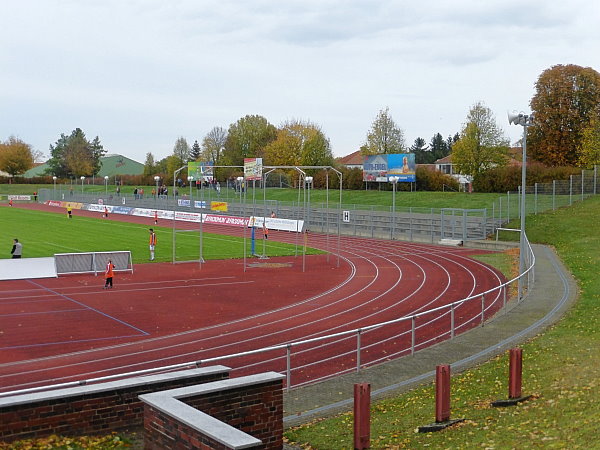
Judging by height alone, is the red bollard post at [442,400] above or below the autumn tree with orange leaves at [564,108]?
below

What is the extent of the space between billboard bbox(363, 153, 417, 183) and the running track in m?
27.8

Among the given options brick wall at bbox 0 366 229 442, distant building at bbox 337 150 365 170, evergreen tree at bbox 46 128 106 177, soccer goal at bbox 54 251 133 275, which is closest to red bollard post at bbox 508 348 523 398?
brick wall at bbox 0 366 229 442

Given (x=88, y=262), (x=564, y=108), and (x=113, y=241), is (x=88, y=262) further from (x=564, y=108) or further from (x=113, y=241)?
(x=564, y=108)

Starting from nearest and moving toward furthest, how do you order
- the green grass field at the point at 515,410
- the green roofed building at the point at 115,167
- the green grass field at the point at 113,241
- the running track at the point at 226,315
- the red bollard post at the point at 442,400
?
the green grass field at the point at 515,410 → the red bollard post at the point at 442,400 → the running track at the point at 226,315 → the green grass field at the point at 113,241 → the green roofed building at the point at 115,167

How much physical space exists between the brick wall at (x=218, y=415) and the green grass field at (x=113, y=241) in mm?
27995

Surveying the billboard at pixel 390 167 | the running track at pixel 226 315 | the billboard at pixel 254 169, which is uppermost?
the billboard at pixel 390 167

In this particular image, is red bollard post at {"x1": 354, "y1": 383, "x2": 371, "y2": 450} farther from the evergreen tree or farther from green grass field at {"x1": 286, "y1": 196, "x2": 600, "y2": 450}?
the evergreen tree

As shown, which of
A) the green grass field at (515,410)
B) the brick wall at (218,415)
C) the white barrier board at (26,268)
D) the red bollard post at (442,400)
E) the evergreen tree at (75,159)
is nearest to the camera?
the brick wall at (218,415)

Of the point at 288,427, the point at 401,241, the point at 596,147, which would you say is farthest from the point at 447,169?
the point at 288,427

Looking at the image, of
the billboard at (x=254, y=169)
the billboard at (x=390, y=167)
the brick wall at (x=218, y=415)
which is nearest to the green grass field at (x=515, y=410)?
the brick wall at (x=218, y=415)

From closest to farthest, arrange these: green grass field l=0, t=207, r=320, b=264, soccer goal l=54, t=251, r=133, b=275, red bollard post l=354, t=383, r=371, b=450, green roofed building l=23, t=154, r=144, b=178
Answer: red bollard post l=354, t=383, r=371, b=450 < soccer goal l=54, t=251, r=133, b=275 < green grass field l=0, t=207, r=320, b=264 < green roofed building l=23, t=154, r=144, b=178

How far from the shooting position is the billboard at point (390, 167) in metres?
64.2

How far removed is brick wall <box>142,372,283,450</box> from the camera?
7.05 meters

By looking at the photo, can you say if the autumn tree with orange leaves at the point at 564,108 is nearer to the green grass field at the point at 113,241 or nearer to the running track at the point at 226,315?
the green grass field at the point at 113,241
